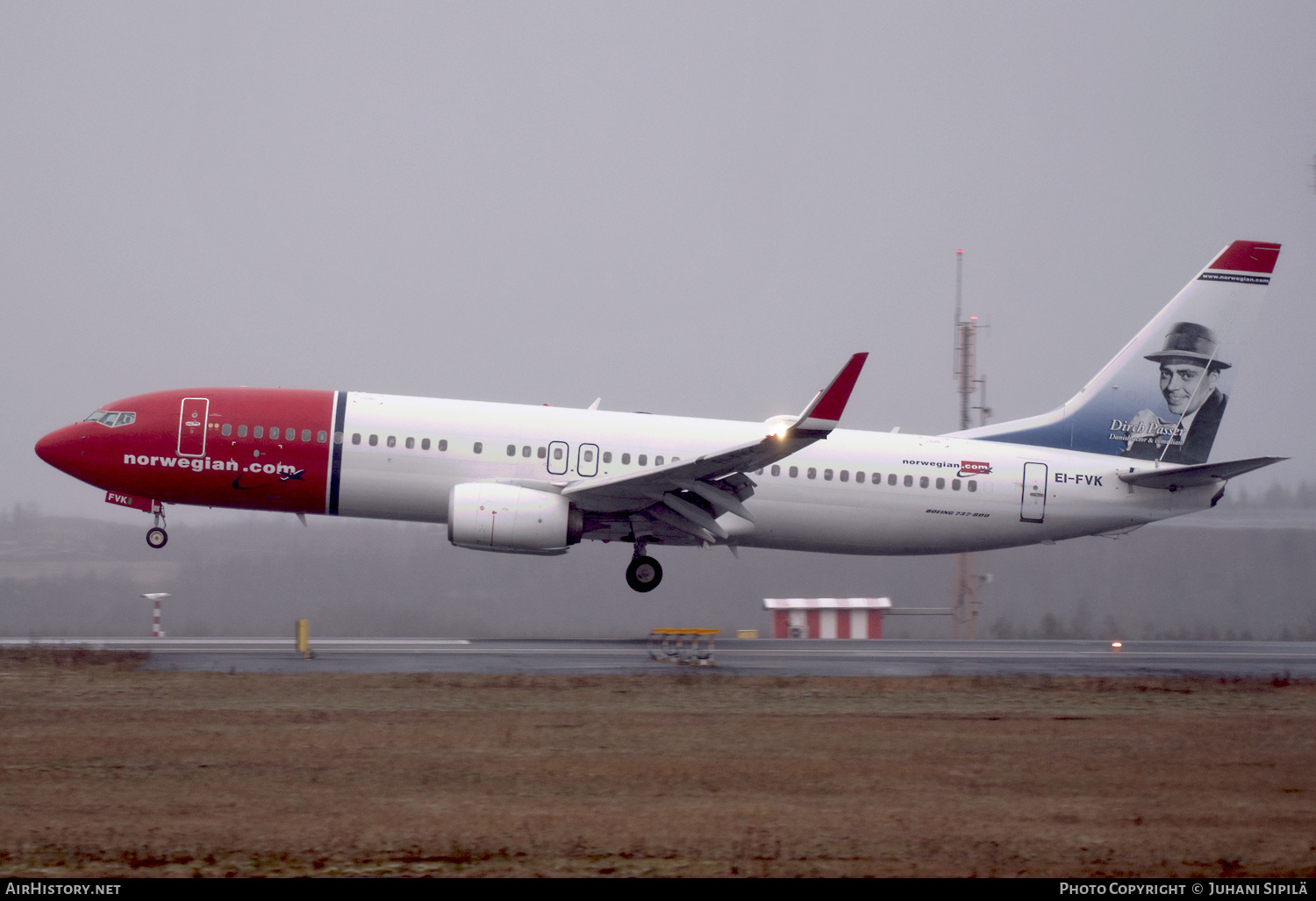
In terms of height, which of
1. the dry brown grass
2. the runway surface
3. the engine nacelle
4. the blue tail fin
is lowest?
the dry brown grass

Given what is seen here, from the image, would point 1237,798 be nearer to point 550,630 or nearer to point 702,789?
point 702,789

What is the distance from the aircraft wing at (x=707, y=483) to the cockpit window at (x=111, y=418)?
27.6 ft

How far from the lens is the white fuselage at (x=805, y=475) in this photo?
23.2 m

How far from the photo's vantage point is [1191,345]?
86.6ft

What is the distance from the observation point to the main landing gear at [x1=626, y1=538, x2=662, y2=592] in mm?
24156

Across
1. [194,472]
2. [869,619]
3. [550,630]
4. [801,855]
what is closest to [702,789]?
[801,855]

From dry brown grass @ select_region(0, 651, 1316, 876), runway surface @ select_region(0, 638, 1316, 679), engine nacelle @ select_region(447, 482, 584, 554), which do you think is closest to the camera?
dry brown grass @ select_region(0, 651, 1316, 876)

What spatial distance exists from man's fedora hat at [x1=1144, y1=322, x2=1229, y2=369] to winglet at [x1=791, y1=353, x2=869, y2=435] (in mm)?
9668

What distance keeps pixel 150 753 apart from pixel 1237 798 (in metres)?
10.2

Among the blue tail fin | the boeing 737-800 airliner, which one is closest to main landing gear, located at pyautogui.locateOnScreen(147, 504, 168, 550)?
the boeing 737-800 airliner

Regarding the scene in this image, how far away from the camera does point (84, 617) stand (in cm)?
3812

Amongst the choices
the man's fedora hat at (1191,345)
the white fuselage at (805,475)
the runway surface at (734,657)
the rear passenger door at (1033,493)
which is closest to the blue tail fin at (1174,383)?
the man's fedora hat at (1191,345)

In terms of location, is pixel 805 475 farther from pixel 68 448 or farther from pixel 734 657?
pixel 68 448

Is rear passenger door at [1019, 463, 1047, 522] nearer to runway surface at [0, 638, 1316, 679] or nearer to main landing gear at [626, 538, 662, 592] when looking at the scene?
runway surface at [0, 638, 1316, 679]
